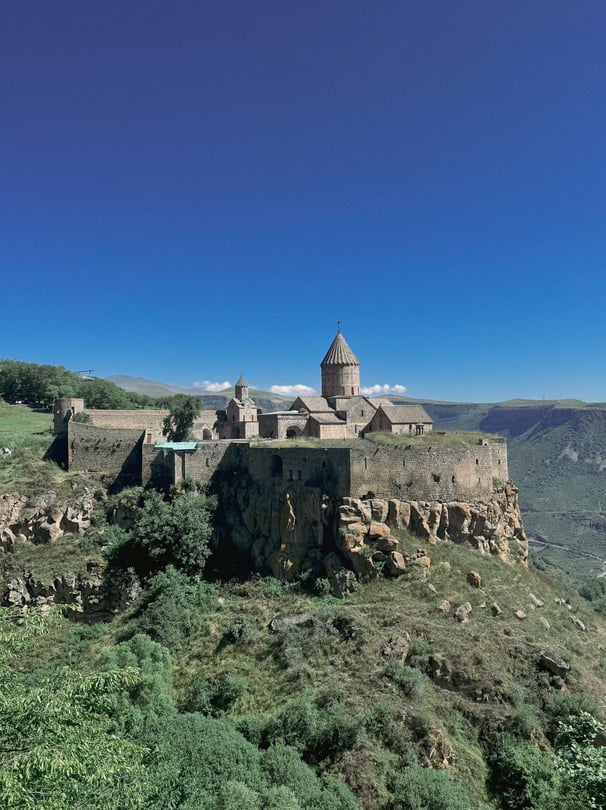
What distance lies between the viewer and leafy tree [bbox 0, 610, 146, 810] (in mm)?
7371

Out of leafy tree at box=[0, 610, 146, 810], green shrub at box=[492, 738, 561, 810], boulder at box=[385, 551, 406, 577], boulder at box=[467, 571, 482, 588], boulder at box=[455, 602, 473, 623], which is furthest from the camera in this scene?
boulder at box=[467, 571, 482, 588]

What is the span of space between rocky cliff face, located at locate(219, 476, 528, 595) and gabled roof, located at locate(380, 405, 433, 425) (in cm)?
778

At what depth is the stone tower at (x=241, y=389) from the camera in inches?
1966

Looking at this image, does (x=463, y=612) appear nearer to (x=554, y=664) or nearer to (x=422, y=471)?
(x=554, y=664)

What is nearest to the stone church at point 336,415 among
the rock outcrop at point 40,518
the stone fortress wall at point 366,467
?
the stone fortress wall at point 366,467

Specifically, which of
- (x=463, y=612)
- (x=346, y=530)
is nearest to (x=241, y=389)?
(x=346, y=530)

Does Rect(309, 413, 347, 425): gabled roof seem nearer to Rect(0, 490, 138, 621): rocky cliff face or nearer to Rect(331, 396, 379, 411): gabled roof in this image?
Rect(331, 396, 379, 411): gabled roof

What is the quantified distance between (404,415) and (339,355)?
7927 millimetres

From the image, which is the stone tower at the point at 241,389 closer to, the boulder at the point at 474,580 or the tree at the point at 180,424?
the tree at the point at 180,424

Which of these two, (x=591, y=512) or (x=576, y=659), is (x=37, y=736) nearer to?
(x=576, y=659)

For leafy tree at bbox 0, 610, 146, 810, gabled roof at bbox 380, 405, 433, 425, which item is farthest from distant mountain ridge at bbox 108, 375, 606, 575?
leafy tree at bbox 0, 610, 146, 810

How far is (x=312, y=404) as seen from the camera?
127 ft

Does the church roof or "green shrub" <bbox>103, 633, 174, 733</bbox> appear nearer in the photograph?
"green shrub" <bbox>103, 633, 174, 733</bbox>

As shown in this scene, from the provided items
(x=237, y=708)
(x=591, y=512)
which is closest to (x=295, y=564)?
(x=237, y=708)
